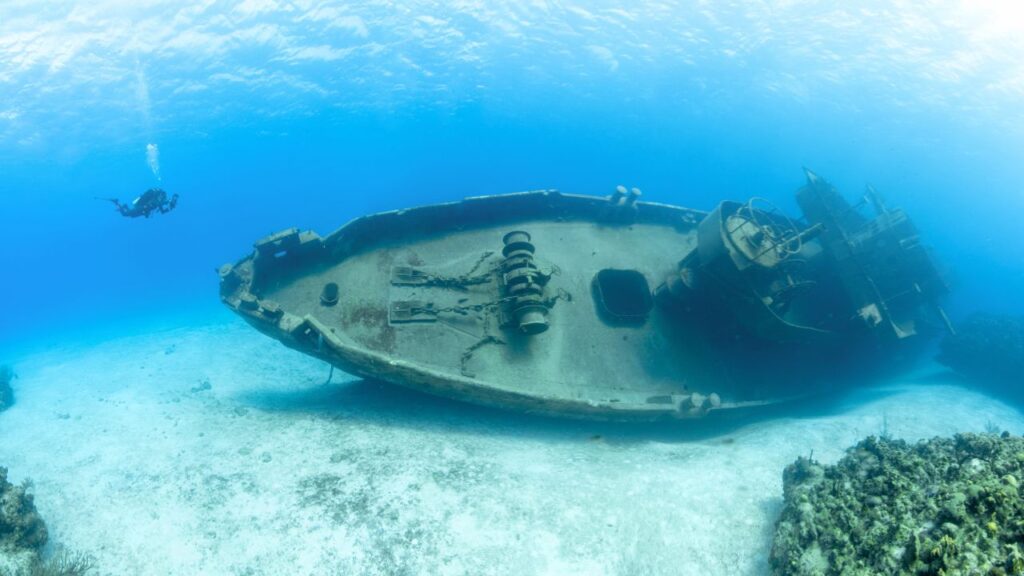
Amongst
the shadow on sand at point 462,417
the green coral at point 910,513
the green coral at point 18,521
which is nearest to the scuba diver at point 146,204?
the shadow on sand at point 462,417

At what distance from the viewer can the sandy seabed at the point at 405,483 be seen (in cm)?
479

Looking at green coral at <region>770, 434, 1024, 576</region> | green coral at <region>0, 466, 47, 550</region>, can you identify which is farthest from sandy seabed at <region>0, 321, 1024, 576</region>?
green coral at <region>770, 434, 1024, 576</region>

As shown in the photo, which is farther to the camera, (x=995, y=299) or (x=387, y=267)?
(x=995, y=299)

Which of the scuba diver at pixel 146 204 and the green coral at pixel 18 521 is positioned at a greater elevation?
the scuba diver at pixel 146 204

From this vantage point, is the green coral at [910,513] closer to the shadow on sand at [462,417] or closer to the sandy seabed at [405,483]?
the sandy seabed at [405,483]

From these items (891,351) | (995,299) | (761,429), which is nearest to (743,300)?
(761,429)

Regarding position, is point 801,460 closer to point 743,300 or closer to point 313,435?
point 743,300

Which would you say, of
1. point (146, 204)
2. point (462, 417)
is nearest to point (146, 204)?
point (146, 204)

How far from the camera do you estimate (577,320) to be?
877cm

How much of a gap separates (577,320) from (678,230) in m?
4.63

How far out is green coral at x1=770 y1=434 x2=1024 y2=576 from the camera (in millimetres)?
2551

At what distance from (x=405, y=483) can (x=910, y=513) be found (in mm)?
5159

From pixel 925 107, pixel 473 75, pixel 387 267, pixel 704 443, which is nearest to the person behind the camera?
pixel 704 443

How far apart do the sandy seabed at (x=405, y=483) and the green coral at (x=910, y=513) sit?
2.80ft
